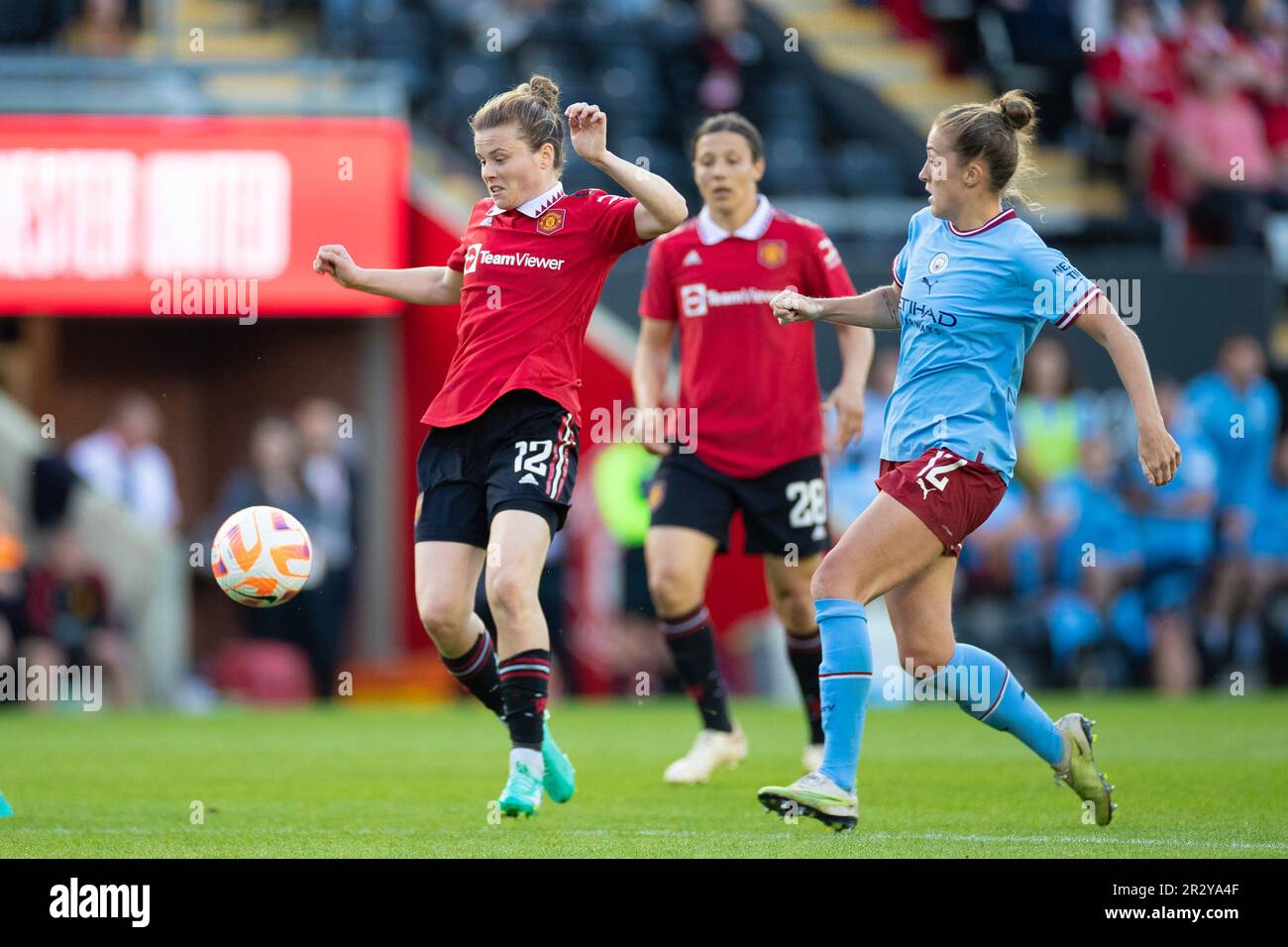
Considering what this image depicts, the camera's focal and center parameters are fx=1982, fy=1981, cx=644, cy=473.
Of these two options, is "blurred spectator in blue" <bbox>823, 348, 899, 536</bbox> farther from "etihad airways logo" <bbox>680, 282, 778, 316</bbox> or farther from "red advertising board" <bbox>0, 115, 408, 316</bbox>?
"etihad airways logo" <bbox>680, 282, 778, 316</bbox>

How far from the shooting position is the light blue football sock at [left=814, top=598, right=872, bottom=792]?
629 centimetres

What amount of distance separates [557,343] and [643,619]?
314 inches

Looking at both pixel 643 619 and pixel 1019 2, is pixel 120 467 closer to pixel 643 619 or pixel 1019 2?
pixel 643 619

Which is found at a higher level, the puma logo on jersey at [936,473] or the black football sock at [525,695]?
the puma logo on jersey at [936,473]

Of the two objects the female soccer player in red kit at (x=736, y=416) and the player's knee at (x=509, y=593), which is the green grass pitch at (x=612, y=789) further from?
the player's knee at (x=509, y=593)

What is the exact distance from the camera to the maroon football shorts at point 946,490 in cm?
622

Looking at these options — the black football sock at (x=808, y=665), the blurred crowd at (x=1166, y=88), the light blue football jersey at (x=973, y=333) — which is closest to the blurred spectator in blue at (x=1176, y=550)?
Result: the blurred crowd at (x=1166, y=88)

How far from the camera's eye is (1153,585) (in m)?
14.3

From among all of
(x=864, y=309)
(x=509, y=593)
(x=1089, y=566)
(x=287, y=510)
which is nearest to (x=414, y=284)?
(x=509, y=593)

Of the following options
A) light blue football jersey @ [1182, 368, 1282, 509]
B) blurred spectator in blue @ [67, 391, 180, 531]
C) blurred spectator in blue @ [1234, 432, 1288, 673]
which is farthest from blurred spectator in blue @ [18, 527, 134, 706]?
blurred spectator in blue @ [1234, 432, 1288, 673]

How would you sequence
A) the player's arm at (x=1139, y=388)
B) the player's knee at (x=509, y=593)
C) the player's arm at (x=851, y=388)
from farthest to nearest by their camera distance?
the player's arm at (x=851, y=388) < the player's knee at (x=509, y=593) < the player's arm at (x=1139, y=388)

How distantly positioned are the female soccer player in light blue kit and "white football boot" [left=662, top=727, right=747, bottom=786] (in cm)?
205

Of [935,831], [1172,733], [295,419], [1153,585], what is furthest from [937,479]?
[295,419]

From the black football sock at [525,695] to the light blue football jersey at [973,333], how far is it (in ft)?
4.67
